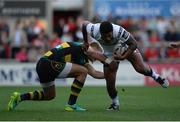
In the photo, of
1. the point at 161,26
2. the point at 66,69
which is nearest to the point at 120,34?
the point at 66,69

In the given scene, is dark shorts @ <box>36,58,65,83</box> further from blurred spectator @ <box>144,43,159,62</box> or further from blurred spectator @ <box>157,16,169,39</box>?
blurred spectator @ <box>157,16,169,39</box>

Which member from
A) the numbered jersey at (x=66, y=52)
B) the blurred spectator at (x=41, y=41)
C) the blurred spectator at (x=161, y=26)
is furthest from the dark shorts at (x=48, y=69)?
the blurred spectator at (x=161, y=26)

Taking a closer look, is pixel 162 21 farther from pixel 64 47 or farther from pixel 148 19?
pixel 64 47

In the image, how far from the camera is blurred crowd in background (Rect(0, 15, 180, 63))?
29078 millimetres

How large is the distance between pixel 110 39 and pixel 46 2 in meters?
15.0

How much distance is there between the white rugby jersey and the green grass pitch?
55.5 inches

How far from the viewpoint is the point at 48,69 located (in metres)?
15.5

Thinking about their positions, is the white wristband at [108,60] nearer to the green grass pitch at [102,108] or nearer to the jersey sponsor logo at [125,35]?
the jersey sponsor logo at [125,35]

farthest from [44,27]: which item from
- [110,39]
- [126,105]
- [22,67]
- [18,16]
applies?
[110,39]

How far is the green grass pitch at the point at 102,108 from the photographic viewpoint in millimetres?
14250

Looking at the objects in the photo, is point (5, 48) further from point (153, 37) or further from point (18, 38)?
point (153, 37)

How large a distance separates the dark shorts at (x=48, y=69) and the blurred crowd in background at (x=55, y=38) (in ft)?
42.0

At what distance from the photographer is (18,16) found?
99.1 feet

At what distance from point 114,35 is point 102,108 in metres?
2.16
